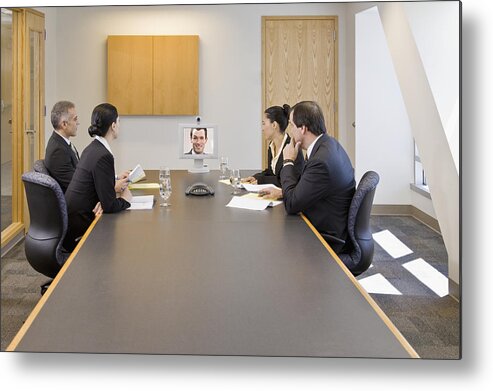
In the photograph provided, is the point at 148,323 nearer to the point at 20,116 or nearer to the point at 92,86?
the point at 20,116

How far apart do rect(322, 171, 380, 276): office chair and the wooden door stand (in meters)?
0.24

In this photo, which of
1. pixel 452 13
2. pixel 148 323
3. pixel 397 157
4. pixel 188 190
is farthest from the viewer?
pixel 188 190

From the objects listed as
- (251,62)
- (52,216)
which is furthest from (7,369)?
(251,62)

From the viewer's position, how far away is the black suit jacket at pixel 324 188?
7.54ft

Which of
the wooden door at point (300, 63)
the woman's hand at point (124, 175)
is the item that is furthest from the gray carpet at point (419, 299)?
the woman's hand at point (124, 175)

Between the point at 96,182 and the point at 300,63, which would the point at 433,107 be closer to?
the point at 300,63

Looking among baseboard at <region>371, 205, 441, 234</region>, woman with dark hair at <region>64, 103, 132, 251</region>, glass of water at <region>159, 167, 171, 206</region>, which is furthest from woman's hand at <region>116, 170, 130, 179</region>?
baseboard at <region>371, 205, 441, 234</region>

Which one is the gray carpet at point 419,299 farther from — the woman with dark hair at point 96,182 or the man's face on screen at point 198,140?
the woman with dark hair at point 96,182

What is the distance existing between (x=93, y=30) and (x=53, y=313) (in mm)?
916

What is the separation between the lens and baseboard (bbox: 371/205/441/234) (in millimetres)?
1925

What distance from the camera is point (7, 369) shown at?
160 cm

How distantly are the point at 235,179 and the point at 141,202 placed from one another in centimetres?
39

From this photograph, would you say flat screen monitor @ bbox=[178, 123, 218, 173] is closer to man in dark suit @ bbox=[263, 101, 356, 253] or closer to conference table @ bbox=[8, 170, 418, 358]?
man in dark suit @ bbox=[263, 101, 356, 253]

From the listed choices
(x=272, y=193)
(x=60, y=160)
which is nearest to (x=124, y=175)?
(x=60, y=160)
